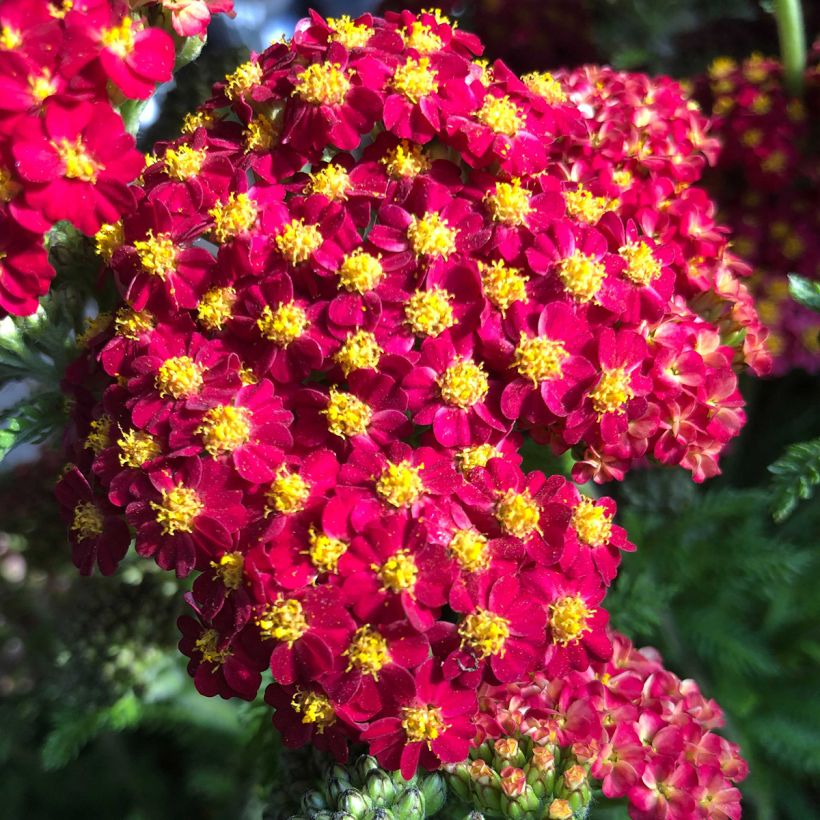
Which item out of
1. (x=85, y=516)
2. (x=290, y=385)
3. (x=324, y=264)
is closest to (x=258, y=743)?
(x=85, y=516)

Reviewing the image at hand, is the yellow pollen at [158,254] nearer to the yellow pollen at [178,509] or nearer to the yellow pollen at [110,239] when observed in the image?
the yellow pollen at [110,239]

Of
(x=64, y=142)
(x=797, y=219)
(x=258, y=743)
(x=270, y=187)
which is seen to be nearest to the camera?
(x=64, y=142)

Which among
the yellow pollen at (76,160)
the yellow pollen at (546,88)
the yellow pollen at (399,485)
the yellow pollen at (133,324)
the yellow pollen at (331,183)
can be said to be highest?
the yellow pollen at (76,160)

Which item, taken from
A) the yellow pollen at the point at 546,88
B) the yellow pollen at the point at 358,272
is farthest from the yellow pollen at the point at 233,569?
the yellow pollen at the point at 546,88

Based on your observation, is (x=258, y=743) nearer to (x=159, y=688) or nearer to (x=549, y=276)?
(x=159, y=688)

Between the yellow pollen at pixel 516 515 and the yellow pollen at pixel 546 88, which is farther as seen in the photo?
the yellow pollen at pixel 546 88

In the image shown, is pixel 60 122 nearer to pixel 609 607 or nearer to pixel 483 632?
pixel 483 632

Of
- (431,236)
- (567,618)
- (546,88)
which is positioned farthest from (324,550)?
(546,88)
